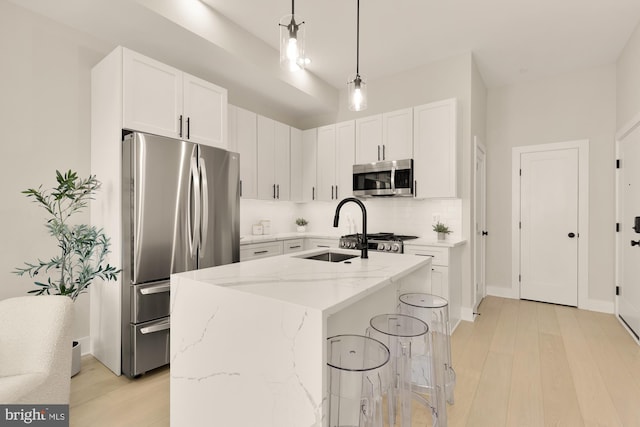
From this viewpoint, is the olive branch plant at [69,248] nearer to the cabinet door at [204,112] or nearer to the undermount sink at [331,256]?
the cabinet door at [204,112]

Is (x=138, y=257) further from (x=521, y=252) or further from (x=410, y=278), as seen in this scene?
(x=521, y=252)

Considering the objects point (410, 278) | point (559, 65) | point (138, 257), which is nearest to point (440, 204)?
point (410, 278)

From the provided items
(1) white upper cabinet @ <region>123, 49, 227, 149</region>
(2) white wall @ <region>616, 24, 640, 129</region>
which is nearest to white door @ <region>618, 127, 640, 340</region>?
(2) white wall @ <region>616, 24, 640, 129</region>

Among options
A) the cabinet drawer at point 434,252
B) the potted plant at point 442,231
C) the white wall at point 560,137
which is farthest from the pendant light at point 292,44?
the white wall at point 560,137

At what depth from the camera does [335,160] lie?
14.8 feet

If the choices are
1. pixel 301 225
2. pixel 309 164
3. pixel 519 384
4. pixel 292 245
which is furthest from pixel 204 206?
pixel 519 384

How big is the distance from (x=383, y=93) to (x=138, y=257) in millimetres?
3633

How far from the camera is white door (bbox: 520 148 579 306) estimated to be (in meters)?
4.18

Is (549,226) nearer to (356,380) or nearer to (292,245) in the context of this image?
(292,245)

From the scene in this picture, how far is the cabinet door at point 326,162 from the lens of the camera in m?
4.54

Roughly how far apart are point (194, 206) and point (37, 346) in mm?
1381

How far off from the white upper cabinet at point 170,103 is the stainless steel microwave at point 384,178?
70.7 inches

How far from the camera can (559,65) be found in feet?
13.3

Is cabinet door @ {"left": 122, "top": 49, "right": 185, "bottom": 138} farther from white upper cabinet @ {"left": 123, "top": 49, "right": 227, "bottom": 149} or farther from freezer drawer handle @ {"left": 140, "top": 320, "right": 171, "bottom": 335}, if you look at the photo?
freezer drawer handle @ {"left": 140, "top": 320, "right": 171, "bottom": 335}
